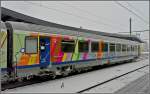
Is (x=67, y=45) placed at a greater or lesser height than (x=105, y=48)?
greater

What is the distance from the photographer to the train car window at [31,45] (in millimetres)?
13194

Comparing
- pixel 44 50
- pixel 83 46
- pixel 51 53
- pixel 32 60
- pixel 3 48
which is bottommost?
pixel 32 60

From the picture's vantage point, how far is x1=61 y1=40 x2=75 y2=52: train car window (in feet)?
53.3

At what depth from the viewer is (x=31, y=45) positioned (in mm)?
13438

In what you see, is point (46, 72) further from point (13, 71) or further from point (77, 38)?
point (77, 38)

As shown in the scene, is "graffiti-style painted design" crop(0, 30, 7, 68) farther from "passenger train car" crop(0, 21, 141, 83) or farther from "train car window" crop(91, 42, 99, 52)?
"train car window" crop(91, 42, 99, 52)

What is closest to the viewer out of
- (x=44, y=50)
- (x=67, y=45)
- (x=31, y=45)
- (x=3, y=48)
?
(x=3, y=48)

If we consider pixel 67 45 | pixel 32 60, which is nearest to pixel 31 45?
pixel 32 60

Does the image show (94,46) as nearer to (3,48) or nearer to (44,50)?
(44,50)

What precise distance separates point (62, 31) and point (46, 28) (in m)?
1.75

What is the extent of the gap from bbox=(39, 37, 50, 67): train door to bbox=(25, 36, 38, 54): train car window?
38cm

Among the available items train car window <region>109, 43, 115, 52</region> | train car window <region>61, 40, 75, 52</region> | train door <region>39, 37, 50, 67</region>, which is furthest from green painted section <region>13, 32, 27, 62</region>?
train car window <region>109, 43, 115, 52</region>

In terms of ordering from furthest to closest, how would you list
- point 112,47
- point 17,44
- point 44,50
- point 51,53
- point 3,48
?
point 112,47
point 51,53
point 44,50
point 17,44
point 3,48

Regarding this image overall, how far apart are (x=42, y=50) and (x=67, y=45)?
9.41 ft
